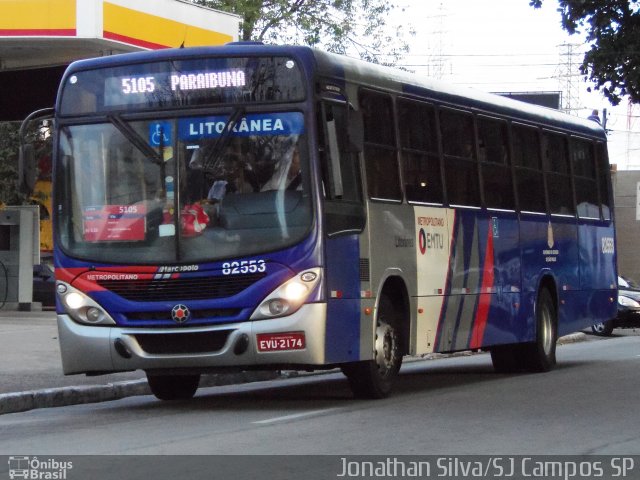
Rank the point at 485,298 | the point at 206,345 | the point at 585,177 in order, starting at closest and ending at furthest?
the point at 206,345
the point at 485,298
the point at 585,177

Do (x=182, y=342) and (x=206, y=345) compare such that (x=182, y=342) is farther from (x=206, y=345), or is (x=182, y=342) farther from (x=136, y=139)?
(x=136, y=139)

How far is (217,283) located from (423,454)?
351cm

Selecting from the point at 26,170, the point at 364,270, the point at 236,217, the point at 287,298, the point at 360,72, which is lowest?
the point at 287,298

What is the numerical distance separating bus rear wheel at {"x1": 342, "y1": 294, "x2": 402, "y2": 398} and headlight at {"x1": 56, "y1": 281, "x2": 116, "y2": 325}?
7.70 feet

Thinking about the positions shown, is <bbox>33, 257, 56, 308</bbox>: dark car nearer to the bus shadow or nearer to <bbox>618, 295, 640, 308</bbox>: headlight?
<bbox>618, 295, 640, 308</bbox>: headlight

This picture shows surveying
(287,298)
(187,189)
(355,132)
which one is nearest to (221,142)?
(187,189)

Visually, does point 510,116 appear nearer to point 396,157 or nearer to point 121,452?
point 396,157

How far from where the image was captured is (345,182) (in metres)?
12.7

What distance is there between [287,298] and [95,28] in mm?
12381

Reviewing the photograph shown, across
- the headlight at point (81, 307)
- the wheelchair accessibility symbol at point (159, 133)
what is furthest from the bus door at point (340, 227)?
the headlight at point (81, 307)

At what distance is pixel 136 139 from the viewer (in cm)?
1256

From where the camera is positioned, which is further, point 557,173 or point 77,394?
point 557,173

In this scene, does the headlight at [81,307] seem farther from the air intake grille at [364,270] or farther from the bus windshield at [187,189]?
the air intake grille at [364,270]

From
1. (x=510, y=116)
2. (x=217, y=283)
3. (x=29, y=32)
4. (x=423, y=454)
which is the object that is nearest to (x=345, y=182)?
(x=217, y=283)
